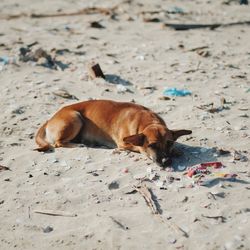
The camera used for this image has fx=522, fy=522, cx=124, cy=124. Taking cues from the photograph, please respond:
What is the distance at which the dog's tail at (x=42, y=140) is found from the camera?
7.02 m

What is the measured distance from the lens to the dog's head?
20.5ft

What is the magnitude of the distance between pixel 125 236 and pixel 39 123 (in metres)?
3.31

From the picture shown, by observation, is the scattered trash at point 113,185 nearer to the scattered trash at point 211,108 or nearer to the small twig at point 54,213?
the small twig at point 54,213

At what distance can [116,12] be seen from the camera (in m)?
13.7

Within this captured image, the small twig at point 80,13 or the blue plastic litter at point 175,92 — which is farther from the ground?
the small twig at point 80,13

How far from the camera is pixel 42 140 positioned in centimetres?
723

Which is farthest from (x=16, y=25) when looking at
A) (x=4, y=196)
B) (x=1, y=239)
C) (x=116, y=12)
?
(x=1, y=239)

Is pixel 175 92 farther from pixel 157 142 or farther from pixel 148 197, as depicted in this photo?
pixel 148 197

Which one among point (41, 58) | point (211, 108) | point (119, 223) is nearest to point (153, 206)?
point (119, 223)

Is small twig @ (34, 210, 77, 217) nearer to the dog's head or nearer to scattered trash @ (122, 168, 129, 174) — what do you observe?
scattered trash @ (122, 168, 129, 174)

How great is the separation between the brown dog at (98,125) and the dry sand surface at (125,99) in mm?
286

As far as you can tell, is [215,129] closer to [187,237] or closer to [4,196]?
[187,237]

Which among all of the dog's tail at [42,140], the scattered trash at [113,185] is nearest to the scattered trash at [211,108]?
the dog's tail at [42,140]

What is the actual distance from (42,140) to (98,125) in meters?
0.83
